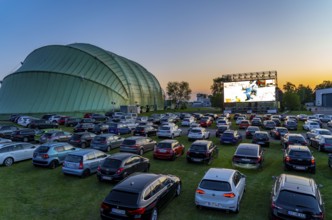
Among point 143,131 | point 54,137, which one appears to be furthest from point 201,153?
point 54,137

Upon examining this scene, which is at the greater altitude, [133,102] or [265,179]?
[133,102]

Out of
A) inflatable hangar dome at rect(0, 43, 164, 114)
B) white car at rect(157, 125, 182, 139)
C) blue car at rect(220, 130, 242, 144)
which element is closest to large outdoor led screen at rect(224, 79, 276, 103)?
inflatable hangar dome at rect(0, 43, 164, 114)

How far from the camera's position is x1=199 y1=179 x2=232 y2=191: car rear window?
9.48m

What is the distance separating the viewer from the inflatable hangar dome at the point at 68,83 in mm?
62781

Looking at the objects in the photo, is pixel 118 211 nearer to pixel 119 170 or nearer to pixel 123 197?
pixel 123 197

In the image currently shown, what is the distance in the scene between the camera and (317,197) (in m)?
8.34

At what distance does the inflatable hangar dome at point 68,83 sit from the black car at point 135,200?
5711cm

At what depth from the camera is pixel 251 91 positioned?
74000mm

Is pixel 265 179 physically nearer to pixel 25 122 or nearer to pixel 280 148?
pixel 280 148

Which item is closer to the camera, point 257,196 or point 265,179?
point 257,196

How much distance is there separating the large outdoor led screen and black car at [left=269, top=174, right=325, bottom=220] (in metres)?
67.9

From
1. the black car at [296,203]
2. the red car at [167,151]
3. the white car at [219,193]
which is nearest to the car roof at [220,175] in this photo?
the white car at [219,193]

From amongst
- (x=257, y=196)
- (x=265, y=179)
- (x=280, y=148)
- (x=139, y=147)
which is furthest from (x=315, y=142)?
(x=139, y=147)

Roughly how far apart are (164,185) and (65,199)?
495cm
